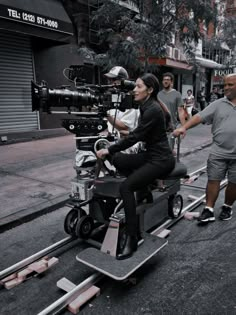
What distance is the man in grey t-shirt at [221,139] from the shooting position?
4.12 meters

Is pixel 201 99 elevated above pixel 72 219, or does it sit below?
above

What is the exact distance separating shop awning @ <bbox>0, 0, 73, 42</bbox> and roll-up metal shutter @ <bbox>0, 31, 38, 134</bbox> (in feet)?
4.72

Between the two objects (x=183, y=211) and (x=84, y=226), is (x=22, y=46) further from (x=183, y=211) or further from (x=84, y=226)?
(x=84, y=226)

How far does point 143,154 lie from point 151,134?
0.27 m

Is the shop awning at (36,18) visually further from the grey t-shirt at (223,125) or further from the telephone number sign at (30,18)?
the grey t-shirt at (223,125)

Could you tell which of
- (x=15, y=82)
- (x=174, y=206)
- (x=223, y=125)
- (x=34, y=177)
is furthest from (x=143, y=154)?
(x=15, y=82)

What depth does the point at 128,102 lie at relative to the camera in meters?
3.40

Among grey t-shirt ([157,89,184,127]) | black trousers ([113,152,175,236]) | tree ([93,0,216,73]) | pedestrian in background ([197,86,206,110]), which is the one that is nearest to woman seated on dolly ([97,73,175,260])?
black trousers ([113,152,175,236])

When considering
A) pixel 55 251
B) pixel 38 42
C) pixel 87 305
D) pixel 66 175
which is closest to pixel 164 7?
pixel 38 42

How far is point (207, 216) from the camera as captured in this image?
4316 mm

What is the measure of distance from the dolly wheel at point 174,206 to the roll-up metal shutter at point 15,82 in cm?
699

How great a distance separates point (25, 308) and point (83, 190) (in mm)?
1308

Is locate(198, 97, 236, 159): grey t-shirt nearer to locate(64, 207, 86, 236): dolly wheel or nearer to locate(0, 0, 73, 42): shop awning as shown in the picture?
locate(64, 207, 86, 236): dolly wheel

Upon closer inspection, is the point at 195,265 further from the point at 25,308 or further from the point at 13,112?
the point at 13,112
